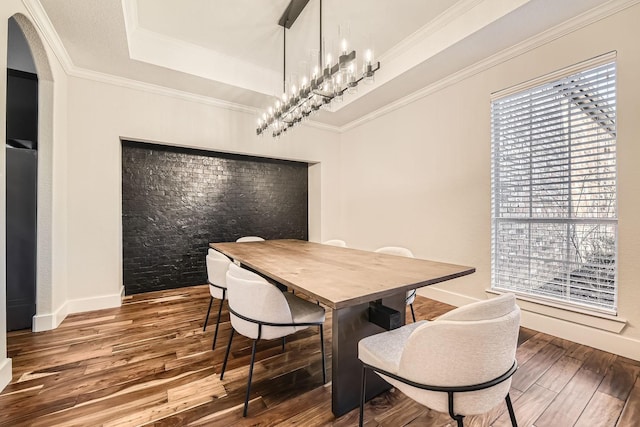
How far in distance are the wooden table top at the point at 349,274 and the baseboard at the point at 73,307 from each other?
1956 millimetres

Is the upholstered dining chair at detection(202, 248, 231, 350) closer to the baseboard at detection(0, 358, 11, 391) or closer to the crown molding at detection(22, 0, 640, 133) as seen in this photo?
the baseboard at detection(0, 358, 11, 391)

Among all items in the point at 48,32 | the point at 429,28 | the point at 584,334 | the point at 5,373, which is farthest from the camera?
the point at 429,28

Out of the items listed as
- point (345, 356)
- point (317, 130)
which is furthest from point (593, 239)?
point (317, 130)

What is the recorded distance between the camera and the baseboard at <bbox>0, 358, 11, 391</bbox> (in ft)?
5.17

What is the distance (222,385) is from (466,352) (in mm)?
1485

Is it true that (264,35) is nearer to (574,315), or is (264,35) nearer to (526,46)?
(526,46)

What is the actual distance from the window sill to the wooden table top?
4.71 feet

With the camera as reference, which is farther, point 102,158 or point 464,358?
point 102,158

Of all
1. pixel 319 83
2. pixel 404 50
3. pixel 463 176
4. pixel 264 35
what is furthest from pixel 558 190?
pixel 264 35

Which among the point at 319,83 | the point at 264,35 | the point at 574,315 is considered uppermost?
the point at 264,35

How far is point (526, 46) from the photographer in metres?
2.44

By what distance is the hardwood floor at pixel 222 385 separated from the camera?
1378 mm

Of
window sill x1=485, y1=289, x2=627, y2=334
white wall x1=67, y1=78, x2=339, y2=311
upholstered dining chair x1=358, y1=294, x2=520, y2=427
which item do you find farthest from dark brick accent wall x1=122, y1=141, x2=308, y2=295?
upholstered dining chair x1=358, y1=294, x2=520, y2=427

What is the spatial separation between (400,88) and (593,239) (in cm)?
247
